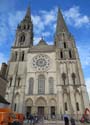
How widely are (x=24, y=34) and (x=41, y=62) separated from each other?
10.7 meters

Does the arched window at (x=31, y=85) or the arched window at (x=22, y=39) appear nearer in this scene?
the arched window at (x=31, y=85)

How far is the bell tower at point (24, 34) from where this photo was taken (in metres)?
34.5

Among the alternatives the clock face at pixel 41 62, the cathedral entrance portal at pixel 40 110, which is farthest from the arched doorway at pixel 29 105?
the clock face at pixel 41 62

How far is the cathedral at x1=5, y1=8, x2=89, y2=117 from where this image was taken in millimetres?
25328

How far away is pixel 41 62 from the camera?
3111 cm

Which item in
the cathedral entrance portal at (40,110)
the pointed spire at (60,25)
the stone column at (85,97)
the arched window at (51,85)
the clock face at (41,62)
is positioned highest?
the pointed spire at (60,25)

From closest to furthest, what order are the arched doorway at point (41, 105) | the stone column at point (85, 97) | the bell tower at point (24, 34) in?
the stone column at point (85, 97) < the arched doorway at point (41, 105) < the bell tower at point (24, 34)

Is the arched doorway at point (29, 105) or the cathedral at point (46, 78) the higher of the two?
the cathedral at point (46, 78)

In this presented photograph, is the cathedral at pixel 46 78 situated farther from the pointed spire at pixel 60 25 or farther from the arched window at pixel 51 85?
the pointed spire at pixel 60 25

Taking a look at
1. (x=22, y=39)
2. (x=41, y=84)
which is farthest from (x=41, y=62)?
(x=22, y=39)

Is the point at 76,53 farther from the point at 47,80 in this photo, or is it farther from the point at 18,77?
the point at 18,77

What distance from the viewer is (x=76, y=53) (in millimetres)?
31422

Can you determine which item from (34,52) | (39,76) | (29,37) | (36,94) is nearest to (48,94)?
(36,94)

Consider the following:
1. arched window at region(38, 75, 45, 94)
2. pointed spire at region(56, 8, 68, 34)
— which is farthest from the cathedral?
pointed spire at region(56, 8, 68, 34)
